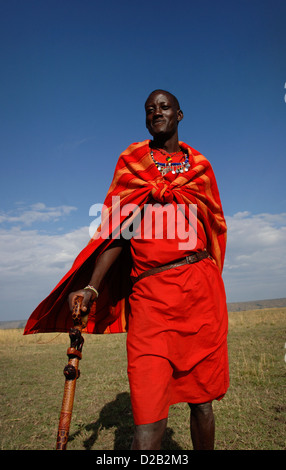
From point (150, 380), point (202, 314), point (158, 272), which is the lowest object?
point (150, 380)

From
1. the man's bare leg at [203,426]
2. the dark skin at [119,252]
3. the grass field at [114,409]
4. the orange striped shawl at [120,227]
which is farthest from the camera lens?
the grass field at [114,409]

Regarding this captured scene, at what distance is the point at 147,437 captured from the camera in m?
1.91

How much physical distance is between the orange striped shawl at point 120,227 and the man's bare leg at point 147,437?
1138mm

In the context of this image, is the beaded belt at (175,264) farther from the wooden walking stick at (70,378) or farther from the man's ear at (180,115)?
the man's ear at (180,115)

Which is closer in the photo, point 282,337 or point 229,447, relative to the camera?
point 229,447

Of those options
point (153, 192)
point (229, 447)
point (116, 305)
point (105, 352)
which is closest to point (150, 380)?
point (116, 305)

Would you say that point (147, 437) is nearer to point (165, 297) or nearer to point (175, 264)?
point (165, 297)

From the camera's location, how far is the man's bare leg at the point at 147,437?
6.18ft

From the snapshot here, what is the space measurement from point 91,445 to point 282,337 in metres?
8.11

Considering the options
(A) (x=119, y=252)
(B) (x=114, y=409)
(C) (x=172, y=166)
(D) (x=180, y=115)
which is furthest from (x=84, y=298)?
(B) (x=114, y=409)

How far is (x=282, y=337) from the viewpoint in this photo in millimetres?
10062

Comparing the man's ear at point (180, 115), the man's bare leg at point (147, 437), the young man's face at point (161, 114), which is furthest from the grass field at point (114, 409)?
the man's ear at point (180, 115)

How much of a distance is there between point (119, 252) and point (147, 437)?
4.17ft
